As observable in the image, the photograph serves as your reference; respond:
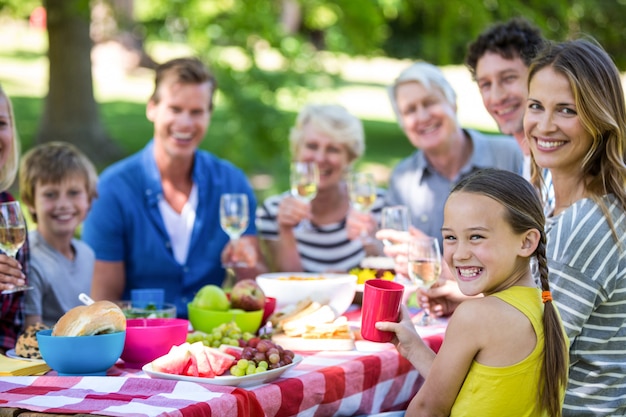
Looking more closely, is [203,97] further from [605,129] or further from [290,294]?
[605,129]

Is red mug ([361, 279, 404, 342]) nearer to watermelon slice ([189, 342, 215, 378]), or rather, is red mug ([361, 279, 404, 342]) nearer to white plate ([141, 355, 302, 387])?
white plate ([141, 355, 302, 387])

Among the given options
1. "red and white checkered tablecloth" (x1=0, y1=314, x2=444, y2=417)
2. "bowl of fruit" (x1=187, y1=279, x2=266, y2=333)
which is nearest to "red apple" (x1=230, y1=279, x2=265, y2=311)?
"bowl of fruit" (x1=187, y1=279, x2=266, y2=333)

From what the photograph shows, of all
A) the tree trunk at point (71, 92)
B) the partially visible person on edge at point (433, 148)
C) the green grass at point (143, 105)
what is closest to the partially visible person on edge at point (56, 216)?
the partially visible person on edge at point (433, 148)

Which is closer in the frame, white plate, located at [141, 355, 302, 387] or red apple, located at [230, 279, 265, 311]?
white plate, located at [141, 355, 302, 387]

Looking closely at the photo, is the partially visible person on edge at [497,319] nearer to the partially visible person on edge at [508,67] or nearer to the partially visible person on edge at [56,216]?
the partially visible person on edge at [508,67]

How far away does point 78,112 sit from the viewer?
12031 mm

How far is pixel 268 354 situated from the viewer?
2688mm

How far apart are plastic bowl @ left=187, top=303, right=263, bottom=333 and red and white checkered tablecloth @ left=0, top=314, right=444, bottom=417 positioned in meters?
0.29

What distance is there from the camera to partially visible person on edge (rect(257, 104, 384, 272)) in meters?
4.97

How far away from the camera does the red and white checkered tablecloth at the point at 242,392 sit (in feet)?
7.68

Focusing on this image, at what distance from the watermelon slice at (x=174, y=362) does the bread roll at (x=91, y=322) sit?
200mm

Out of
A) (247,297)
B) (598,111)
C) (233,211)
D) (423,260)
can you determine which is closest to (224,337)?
(247,297)

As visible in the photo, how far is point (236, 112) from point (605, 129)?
624cm

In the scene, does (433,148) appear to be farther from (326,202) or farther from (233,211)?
(233,211)
